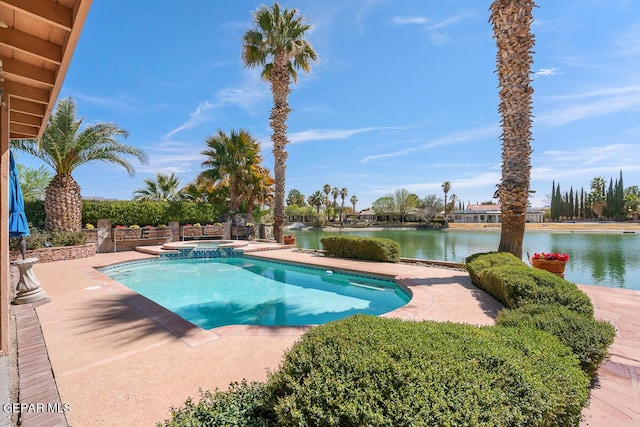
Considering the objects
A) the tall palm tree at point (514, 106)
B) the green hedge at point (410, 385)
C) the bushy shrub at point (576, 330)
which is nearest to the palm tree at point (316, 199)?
the tall palm tree at point (514, 106)

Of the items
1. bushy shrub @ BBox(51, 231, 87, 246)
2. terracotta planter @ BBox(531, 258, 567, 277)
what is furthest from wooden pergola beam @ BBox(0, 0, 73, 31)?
bushy shrub @ BBox(51, 231, 87, 246)

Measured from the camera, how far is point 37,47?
3463mm

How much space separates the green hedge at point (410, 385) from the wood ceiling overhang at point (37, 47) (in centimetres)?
372

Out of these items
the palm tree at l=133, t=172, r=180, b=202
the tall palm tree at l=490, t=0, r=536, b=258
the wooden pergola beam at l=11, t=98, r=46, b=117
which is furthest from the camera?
the palm tree at l=133, t=172, r=180, b=202

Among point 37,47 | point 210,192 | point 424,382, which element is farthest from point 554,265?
point 210,192

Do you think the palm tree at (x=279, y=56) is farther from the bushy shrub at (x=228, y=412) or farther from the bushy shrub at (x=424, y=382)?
the bushy shrub at (x=424, y=382)

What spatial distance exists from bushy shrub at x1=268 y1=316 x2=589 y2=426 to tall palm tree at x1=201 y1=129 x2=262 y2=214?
19.6 m

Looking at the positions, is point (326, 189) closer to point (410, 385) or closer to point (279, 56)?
point (279, 56)

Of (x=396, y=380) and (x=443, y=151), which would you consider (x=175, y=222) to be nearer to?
(x=396, y=380)

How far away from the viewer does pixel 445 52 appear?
12672 millimetres

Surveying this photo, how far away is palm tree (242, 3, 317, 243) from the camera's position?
52.1 feet

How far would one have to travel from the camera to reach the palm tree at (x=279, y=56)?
52.1 ft

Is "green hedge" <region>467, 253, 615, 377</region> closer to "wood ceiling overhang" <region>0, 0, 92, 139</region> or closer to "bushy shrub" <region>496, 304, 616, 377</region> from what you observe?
"bushy shrub" <region>496, 304, 616, 377</region>

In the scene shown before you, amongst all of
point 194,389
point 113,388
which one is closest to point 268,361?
point 194,389
